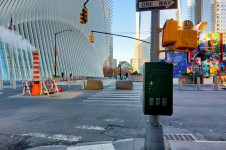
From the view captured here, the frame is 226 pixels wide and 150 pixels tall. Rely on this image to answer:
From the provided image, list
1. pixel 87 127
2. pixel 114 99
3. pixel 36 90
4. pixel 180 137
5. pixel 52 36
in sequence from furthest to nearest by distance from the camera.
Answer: pixel 52 36, pixel 36 90, pixel 114 99, pixel 87 127, pixel 180 137

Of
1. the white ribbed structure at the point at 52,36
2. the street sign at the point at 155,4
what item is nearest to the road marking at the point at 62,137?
the street sign at the point at 155,4

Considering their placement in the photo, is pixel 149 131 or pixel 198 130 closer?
pixel 149 131

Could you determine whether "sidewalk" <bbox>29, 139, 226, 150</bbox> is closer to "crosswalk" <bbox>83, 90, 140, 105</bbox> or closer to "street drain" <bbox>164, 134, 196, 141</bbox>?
"street drain" <bbox>164, 134, 196, 141</bbox>

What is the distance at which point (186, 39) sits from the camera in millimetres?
4445

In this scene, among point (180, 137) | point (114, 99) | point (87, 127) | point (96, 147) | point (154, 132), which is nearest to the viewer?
point (154, 132)

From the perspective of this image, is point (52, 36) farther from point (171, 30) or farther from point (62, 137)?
point (171, 30)

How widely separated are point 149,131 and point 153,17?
229 centimetres

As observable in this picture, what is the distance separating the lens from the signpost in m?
4.43

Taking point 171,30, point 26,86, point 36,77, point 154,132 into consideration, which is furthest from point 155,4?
point 26,86

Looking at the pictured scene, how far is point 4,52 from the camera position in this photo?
42938mm

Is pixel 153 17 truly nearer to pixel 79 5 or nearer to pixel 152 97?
pixel 152 97

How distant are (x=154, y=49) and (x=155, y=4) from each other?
0.90m

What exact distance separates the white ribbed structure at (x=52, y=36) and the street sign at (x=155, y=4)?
97.7 ft

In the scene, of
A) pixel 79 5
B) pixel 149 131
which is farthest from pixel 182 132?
pixel 79 5
